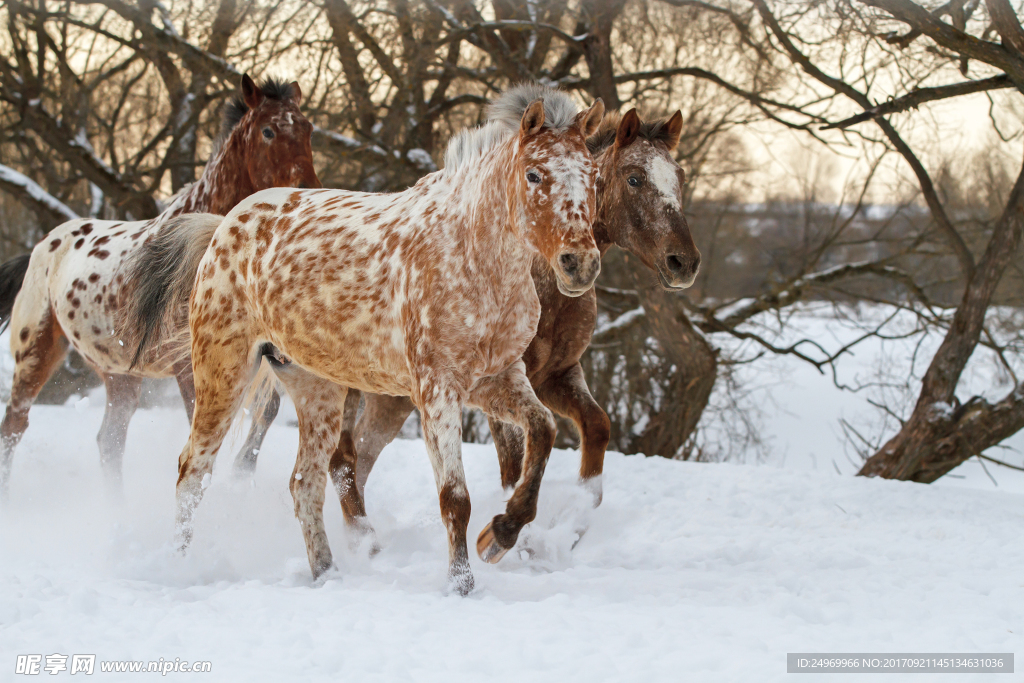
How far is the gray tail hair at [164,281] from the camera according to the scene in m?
4.40

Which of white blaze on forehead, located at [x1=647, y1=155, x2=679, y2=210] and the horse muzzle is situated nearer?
the horse muzzle

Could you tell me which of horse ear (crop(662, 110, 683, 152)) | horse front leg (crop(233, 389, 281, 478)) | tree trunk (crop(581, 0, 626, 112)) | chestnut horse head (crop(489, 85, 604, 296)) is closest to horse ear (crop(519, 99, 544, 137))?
chestnut horse head (crop(489, 85, 604, 296))

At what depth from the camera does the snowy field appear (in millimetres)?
2652

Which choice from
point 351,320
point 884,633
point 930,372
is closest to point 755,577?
point 884,633

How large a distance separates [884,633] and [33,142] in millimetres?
12368

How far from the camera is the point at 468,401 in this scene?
373 cm

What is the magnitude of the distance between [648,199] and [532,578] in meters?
1.99

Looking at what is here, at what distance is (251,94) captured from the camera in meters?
5.45

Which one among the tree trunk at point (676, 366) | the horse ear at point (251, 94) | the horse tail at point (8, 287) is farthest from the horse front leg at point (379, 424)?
the tree trunk at point (676, 366)

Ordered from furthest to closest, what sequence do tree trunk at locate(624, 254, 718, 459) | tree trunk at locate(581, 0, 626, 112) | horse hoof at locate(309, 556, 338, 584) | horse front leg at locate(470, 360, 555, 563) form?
tree trunk at locate(624, 254, 718, 459)
tree trunk at locate(581, 0, 626, 112)
horse hoof at locate(309, 556, 338, 584)
horse front leg at locate(470, 360, 555, 563)

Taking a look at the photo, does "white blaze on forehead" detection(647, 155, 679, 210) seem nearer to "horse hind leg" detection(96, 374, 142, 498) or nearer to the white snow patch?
"horse hind leg" detection(96, 374, 142, 498)

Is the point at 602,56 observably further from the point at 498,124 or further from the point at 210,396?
the point at 210,396

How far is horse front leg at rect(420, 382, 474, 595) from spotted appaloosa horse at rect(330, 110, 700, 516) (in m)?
1.08

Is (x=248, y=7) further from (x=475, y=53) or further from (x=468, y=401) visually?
(x=468, y=401)
